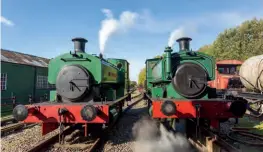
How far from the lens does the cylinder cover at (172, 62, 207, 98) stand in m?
5.68

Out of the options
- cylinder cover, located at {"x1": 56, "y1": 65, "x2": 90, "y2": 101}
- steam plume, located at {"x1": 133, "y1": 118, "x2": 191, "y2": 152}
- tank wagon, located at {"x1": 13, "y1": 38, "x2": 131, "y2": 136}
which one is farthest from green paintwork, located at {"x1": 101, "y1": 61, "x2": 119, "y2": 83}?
steam plume, located at {"x1": 133, "y1": 118, "x2": 191, "y2": 152}

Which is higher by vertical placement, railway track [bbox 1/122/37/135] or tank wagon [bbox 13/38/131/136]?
tank wagon [bbox 13/38/131/136]

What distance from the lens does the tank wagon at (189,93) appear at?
509 centimetres

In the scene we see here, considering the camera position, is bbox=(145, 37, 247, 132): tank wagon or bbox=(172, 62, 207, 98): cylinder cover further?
bbox=(172, 62, 207, 98): cylinder cover

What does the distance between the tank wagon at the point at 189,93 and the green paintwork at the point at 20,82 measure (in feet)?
34.3

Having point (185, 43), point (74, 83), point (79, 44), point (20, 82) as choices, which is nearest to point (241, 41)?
point (185, 43)

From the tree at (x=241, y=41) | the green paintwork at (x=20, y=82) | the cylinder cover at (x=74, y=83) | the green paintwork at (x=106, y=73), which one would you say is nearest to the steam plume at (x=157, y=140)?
the green paintwork at (x=106, y=73)

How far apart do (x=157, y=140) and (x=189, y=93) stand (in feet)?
5.76

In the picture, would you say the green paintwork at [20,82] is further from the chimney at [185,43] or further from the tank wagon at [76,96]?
the chimney at [185,43]

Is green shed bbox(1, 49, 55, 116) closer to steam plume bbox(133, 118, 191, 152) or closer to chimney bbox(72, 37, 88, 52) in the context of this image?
chimney bbox(72, 37, 88, 52)

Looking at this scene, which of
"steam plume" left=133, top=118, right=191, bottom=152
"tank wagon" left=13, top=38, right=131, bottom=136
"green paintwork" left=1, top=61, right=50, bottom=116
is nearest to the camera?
"tank wagon" left=13, top=38, right=131, bottom=136

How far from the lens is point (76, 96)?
5.84 metres

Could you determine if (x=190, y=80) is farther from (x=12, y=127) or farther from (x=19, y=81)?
(x=19, y=81)

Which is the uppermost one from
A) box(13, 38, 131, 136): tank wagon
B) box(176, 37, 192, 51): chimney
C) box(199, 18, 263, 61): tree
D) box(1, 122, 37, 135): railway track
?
box(199, 18, 263, 61): tree
